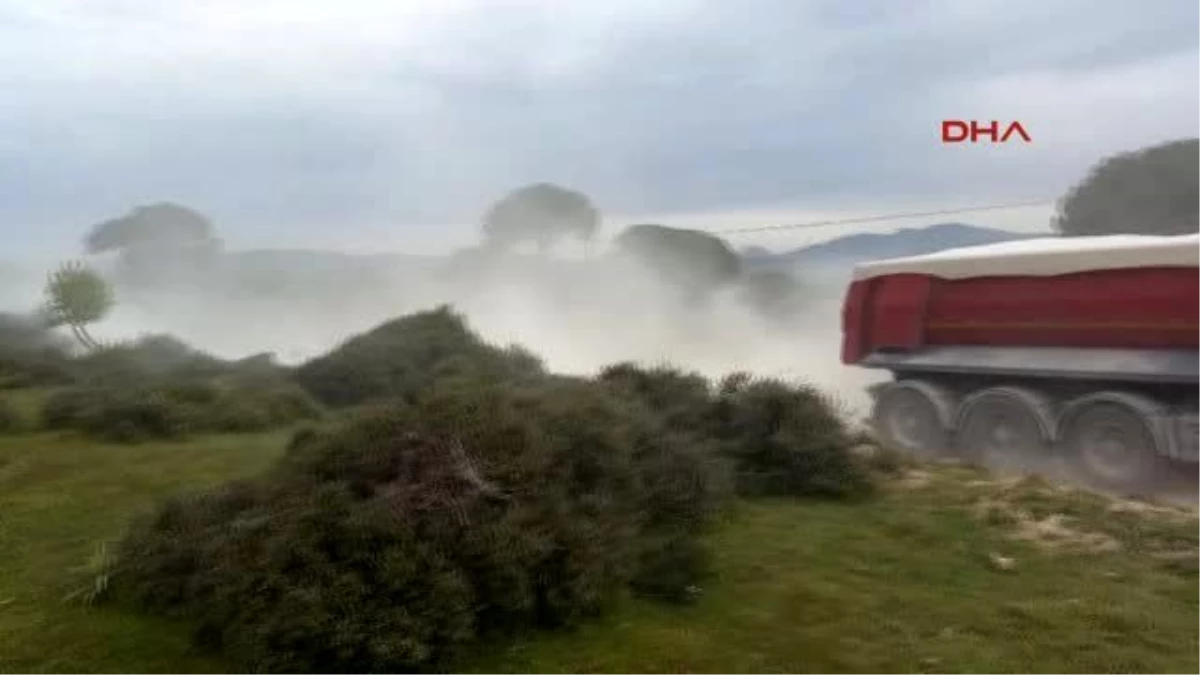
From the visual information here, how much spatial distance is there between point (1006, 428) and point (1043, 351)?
3.62 ft

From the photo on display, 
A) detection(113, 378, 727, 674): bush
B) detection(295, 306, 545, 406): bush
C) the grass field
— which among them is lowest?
the grass field

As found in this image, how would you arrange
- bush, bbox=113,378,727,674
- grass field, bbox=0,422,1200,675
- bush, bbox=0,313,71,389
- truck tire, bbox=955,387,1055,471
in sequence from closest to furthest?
1. bush, bbox=113,378,727,674
2. grass field, bbox=0,422,1200,675
3. truck tire, bbox=955,387,1055,471
4. bush, bbox=0,313,71,389

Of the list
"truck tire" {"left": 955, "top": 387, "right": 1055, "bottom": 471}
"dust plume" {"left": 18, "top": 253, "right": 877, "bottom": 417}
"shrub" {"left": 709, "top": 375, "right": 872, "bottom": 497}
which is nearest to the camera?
"shrub" {"left": 709, "top": 375, "right": 872, "bottom": 497}

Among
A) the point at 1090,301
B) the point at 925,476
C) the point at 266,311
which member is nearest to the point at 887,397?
the point at 1090,301

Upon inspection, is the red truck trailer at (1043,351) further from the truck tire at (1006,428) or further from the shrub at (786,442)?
the shrub at (786,442)

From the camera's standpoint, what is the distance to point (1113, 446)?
12.0 m

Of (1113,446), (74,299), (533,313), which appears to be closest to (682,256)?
(533,313)

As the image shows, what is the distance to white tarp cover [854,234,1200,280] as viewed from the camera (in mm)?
11391

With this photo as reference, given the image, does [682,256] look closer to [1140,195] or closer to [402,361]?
[1140,195]

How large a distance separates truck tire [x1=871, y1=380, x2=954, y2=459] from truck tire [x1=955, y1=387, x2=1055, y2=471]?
0.31 m

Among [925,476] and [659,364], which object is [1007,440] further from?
[659,364]

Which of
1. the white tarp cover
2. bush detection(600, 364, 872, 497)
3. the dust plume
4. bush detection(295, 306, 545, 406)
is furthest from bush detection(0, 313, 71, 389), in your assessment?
the white tarp cover

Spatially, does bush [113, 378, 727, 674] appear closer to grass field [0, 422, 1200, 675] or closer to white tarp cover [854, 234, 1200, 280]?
grass field [0, 422, 1200, 675]

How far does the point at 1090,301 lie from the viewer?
12.1 m
